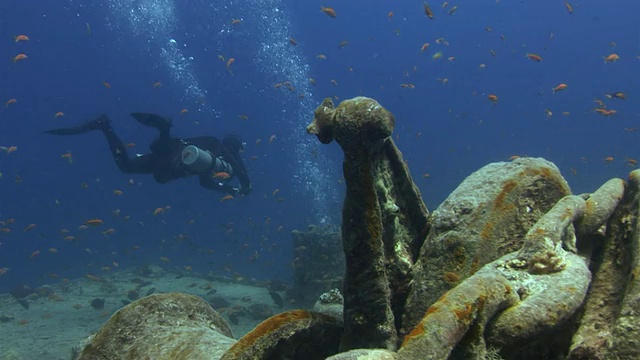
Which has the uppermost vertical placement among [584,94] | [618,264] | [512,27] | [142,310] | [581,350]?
[512,27]

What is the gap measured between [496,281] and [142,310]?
2.45 meters

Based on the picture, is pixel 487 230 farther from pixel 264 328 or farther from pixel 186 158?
pixel 186 158

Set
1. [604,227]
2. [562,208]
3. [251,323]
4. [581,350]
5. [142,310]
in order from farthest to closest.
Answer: [251,323], [142,310], [604,227], [562,208], [581,350]

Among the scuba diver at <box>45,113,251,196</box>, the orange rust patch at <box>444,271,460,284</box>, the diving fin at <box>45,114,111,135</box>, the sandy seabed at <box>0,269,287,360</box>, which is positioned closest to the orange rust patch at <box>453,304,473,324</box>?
the orange rust patch at <box>444,271,460,284</box>

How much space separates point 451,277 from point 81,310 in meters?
16.3

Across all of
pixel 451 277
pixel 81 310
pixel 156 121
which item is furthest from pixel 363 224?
pixel 81 310

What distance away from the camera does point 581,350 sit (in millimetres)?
2037

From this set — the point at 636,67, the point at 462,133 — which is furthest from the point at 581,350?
the point at 636,67

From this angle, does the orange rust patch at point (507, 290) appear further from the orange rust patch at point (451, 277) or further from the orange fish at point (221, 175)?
the orange fish at point (221, 175)

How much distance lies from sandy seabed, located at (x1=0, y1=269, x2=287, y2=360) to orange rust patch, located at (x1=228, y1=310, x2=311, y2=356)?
8.98 meters

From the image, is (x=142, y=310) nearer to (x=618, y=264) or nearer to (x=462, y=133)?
(x=618, y=264)

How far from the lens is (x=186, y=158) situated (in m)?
14.9

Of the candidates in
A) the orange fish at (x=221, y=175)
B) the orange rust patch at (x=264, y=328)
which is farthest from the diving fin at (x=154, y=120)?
the orange rust patch at (x=264, y=328)

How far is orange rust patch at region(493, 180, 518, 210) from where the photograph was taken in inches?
118
